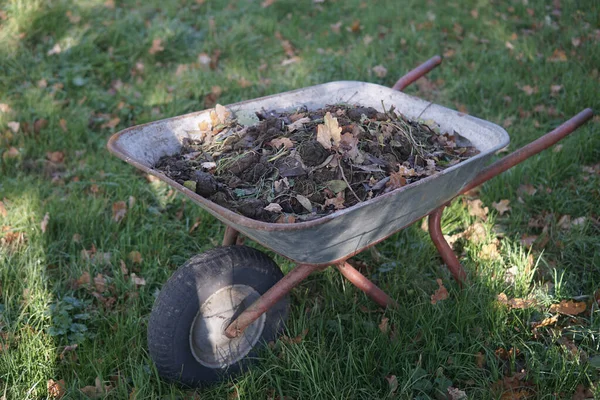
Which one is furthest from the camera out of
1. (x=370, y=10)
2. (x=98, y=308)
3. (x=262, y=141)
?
(x=370, y=10)

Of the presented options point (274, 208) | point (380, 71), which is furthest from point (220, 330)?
point (380, 71)

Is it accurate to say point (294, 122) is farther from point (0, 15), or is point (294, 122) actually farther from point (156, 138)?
point (0, 15)

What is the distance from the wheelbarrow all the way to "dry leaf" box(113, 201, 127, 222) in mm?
866

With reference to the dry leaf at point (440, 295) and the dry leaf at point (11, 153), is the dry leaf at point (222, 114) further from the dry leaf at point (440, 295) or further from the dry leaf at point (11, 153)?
the dry leaf at point (11, 153)

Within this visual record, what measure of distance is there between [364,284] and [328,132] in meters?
0.64

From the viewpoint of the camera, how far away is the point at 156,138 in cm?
236

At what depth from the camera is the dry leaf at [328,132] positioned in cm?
212

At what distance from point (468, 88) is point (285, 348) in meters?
3.07

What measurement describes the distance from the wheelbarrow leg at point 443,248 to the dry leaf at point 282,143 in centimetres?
73

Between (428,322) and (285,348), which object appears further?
(428,322)

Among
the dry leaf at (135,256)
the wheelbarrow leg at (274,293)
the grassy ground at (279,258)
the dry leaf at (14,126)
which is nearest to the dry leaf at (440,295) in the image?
the grassy ground at (279,258)

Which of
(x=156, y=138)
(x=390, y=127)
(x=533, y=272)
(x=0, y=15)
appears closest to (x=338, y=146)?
(x=390, y=127)

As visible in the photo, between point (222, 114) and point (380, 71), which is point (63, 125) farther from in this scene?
point (380, 71)

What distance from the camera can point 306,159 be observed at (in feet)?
7.01
